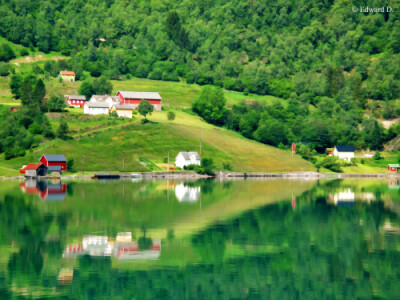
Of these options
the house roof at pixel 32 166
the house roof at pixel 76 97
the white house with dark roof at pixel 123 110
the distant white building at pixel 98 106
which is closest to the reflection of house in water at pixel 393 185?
the house roof at pixel 32 166

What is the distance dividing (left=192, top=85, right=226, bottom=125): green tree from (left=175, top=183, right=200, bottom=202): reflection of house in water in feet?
242

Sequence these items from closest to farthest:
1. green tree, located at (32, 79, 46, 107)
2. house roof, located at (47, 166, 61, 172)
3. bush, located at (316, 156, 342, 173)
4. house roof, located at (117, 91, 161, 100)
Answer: house roof, located at (47, 166, 61, 172)
bush, located at (316, 156, 342, 173)
green tree, located at (32, 79, 46, 107)
house roof, located at (117, 91, 161, 100)

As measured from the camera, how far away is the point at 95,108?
159 meters

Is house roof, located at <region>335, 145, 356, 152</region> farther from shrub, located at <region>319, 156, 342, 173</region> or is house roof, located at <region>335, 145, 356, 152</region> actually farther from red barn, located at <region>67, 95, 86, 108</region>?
red barn, located at <region>67, 95, 86, 108</region>

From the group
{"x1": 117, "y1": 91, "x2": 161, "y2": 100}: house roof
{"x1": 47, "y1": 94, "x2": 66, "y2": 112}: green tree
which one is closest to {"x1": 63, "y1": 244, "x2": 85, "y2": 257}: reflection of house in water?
{"x1": 47, "y1": 94, "x2": 66, "y2": 112}: green tree

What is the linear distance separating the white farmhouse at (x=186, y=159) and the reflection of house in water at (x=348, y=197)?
48119 millimetres

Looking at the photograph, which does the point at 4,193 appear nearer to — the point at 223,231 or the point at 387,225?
the point at 223,231

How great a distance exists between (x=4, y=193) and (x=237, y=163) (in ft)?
214

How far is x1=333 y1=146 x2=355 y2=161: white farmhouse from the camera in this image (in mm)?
156875

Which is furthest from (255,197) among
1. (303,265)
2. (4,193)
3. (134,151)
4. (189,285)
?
(134,151)

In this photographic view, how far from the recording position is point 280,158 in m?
145

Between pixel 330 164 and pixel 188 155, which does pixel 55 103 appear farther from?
pixel 330 164

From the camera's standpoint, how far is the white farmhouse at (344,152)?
515ft

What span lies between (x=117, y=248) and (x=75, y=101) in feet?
436
